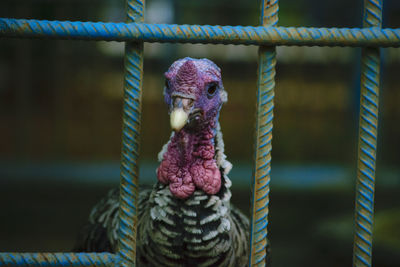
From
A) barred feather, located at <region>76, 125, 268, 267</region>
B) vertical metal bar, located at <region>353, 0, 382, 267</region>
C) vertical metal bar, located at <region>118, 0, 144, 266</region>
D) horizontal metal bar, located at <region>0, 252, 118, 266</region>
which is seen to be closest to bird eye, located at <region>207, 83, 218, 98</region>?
barred feather, located at <region>76, 125, 268, 267</region>

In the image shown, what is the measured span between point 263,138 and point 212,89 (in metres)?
0.36

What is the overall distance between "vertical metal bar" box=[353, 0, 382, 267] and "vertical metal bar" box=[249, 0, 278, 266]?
0.91 ft

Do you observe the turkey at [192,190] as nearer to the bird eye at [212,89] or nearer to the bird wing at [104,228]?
the bird eye at [212,89]

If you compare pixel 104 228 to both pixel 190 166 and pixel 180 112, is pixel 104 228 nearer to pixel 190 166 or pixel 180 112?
pixel 190 166

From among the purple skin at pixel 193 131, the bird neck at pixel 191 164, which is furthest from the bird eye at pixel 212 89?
the bird neck at pixel 191 164

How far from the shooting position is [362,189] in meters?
1.47

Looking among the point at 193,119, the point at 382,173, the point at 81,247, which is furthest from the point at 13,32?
the point at 382,173

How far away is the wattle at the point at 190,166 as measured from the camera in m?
1.69

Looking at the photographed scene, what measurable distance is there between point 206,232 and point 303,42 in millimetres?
705

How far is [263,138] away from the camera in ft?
4.72

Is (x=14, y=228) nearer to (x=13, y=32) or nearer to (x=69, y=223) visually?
(x=69, y=223)

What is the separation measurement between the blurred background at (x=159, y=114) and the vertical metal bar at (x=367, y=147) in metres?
3.93

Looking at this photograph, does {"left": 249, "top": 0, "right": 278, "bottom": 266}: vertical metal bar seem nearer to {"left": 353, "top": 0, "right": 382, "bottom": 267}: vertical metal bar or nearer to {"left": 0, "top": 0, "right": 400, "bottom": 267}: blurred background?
{"left": 353, "top": 0, "right": 382, "bottom": 267}: vertical metal bar

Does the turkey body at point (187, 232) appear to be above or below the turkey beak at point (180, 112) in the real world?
below
